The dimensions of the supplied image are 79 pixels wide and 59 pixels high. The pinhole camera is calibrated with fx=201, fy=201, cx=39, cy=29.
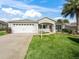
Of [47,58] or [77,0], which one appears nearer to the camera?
[47,58]

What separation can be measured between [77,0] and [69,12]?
595cm

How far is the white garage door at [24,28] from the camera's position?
50372 mm

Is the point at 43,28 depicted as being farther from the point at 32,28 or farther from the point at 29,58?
the point at 29,58

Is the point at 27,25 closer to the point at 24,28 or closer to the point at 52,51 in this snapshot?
the point at 24,28

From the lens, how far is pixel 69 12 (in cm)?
4288

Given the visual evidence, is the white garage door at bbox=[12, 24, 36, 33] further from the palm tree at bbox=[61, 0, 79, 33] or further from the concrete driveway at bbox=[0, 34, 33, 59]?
the concrete driveway at bbox=[0, 34, 33, 59]

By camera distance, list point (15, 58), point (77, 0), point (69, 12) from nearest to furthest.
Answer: point (15, 58) → point (77, 0) → point (69, 12)

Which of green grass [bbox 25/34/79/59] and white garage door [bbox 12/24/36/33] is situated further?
white garage door [bbox 12/24/36/33]

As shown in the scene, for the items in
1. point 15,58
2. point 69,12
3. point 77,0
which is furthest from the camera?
point 69,12

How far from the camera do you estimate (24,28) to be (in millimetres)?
50438

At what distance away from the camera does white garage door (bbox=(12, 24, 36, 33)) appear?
5037 cm

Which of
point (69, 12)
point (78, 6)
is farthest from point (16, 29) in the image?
point (78, 6)

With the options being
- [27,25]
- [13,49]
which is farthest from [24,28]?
[13,49]

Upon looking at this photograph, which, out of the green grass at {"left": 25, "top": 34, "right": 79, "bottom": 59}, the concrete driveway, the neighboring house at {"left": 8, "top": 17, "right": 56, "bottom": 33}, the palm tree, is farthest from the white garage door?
the green grass at {"left": 25, "top": 34, "right": 79, "bottom": 59}
